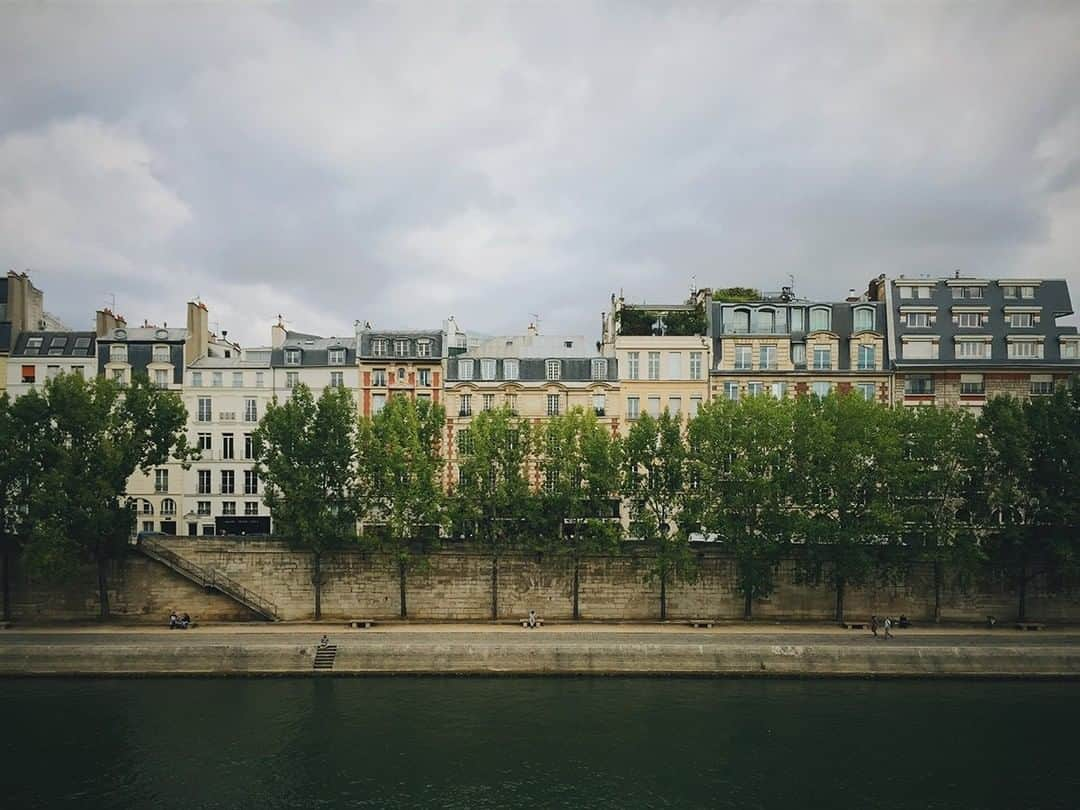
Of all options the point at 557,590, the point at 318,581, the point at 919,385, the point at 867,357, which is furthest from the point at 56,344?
the point at 919,385

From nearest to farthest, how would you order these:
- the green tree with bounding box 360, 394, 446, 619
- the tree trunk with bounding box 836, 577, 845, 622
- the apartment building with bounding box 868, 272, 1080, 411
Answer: the green tree with bounding box 360, 394, 446, 619
the tree trunk with bounding box 836, 577, 845, 622
the apartment building with bounding box 868, 272, 1080, 411

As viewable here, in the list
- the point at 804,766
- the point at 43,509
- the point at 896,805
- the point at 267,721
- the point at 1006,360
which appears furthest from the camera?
the point at 1006,360

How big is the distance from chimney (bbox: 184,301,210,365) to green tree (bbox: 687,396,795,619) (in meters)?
37.3

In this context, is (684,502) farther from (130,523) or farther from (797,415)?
(130,523)

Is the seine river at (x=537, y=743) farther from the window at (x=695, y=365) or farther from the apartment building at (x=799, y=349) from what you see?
the window at (x=695, y=365)

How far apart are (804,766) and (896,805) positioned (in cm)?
326

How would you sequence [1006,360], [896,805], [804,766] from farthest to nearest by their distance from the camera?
1. [1006,360]
2. [804,766]
3. [896,805]

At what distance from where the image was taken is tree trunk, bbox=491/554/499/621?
45.0m

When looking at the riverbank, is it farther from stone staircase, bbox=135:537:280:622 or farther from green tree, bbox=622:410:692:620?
green tree, bbox=622:410:692:620

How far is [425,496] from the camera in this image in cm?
4344

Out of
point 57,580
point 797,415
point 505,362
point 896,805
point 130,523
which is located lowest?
point 896,805

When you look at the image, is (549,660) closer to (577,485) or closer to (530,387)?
(577,485)

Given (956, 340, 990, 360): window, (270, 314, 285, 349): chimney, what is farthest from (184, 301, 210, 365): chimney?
(956, 340, 990, 360): window

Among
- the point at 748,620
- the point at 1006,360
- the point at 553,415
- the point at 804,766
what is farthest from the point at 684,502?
the point at 1006,360
